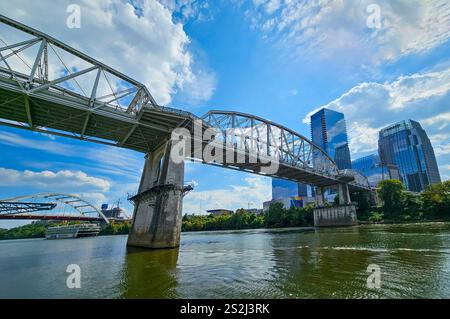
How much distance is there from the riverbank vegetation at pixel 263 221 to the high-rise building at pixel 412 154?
111m

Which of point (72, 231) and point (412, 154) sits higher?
point (412, 154)

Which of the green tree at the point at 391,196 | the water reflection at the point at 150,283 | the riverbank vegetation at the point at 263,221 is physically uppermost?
the green tree at the point at 391,196

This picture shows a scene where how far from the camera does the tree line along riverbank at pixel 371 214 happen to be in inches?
2269

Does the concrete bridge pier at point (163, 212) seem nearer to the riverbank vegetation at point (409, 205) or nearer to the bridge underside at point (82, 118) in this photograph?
the bridge underside at point (82, 118)

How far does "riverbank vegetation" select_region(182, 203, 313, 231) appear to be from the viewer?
88.8 m

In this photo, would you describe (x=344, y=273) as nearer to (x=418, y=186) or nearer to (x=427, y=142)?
(x=418, y=186)

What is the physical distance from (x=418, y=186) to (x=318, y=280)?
672ft

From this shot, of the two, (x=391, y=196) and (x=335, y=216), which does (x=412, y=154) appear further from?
(x=335, y=216)

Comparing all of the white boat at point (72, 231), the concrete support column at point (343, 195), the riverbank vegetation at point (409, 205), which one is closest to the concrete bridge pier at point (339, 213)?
the concrete support column at point (343, 195)

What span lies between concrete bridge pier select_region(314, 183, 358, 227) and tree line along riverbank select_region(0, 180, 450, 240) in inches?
229

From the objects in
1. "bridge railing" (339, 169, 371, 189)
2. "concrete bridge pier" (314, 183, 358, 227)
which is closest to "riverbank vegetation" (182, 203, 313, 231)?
"concrete bridge pier" (314, 183, 358, 227)

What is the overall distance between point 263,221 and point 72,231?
7861cm

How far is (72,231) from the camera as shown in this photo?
86250 mm

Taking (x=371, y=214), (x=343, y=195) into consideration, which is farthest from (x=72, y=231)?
(x=371, y=214)
